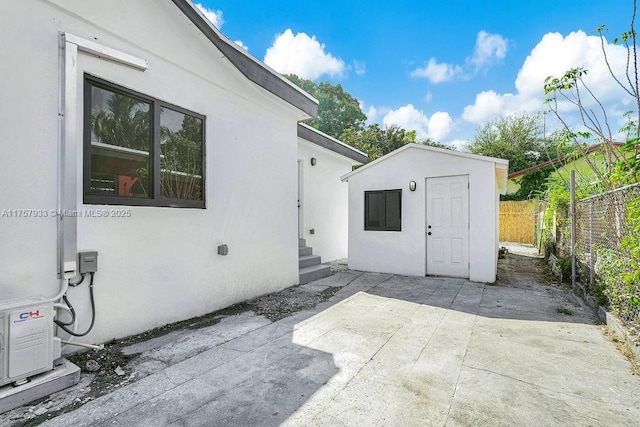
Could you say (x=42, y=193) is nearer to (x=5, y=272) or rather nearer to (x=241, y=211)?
(x=5, y=272)

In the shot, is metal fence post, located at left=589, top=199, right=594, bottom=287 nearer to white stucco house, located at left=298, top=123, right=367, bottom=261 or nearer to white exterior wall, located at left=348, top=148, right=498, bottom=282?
white exterior wall, located at left=348, top=148, right=498, bottom=282

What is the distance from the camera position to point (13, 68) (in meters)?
2.49

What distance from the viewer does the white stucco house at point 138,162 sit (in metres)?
2.58

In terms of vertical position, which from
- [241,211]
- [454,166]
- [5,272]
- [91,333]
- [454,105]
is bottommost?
[91,333]

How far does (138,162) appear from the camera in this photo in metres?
3.52

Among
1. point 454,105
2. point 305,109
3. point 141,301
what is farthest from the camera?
point 454,105

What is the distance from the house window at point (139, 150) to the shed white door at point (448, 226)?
504cm

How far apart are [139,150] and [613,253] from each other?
229 inches

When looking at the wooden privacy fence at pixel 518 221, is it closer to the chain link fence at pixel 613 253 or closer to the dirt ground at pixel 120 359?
the dirt ground at pixel 120 359

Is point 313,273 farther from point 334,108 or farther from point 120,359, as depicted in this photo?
point 334,108

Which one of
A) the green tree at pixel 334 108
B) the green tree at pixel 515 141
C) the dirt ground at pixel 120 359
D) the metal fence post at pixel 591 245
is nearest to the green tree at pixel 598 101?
the metal fence post at pixel 591 245

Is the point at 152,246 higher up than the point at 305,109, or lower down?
lower down

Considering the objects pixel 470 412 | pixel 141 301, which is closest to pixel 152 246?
pixel 141 301

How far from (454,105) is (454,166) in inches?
608
